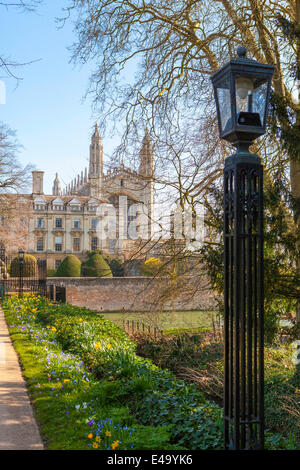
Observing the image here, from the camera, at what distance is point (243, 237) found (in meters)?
2.92

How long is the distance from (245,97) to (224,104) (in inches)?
6.0

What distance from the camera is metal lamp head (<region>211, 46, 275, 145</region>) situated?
289 centimetres

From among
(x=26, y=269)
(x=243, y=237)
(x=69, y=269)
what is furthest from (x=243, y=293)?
(x=69, y=269)

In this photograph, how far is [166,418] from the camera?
4.14 meters

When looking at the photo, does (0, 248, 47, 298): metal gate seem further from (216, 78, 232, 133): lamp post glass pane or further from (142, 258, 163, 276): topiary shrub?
(216, 78, 232, 133): lamp post glass pane

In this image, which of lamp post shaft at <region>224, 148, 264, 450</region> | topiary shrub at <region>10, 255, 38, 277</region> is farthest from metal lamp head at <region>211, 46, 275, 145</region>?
topiary shrub at <region>10, 255, 38, 277</region>

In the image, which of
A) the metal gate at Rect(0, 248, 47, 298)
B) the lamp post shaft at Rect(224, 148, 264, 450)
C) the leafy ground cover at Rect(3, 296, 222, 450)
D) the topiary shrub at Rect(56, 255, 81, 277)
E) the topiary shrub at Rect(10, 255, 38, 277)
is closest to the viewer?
the lamp post shaft at Rect(224, 148, 264, 450)

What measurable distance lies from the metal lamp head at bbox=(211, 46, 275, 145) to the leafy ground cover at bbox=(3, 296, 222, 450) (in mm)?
2267

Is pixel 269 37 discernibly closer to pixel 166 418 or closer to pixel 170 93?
pixel 170 93

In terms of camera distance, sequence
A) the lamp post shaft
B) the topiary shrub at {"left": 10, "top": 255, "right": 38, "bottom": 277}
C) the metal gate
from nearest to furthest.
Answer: the lamp post shaft, the metal gate, the topiary shrub at {"left": 10, "top": 255, "right": 38, "bottom": 277}

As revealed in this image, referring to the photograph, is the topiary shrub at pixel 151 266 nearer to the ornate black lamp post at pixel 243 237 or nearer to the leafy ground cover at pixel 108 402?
the leafy ground cover at pixel 108 402

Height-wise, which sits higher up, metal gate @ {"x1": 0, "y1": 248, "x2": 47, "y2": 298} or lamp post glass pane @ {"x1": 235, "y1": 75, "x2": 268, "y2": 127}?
lamp post glass pane @ {"x1": 235, "y1": 75, "x2": 268, "y2": 127}
